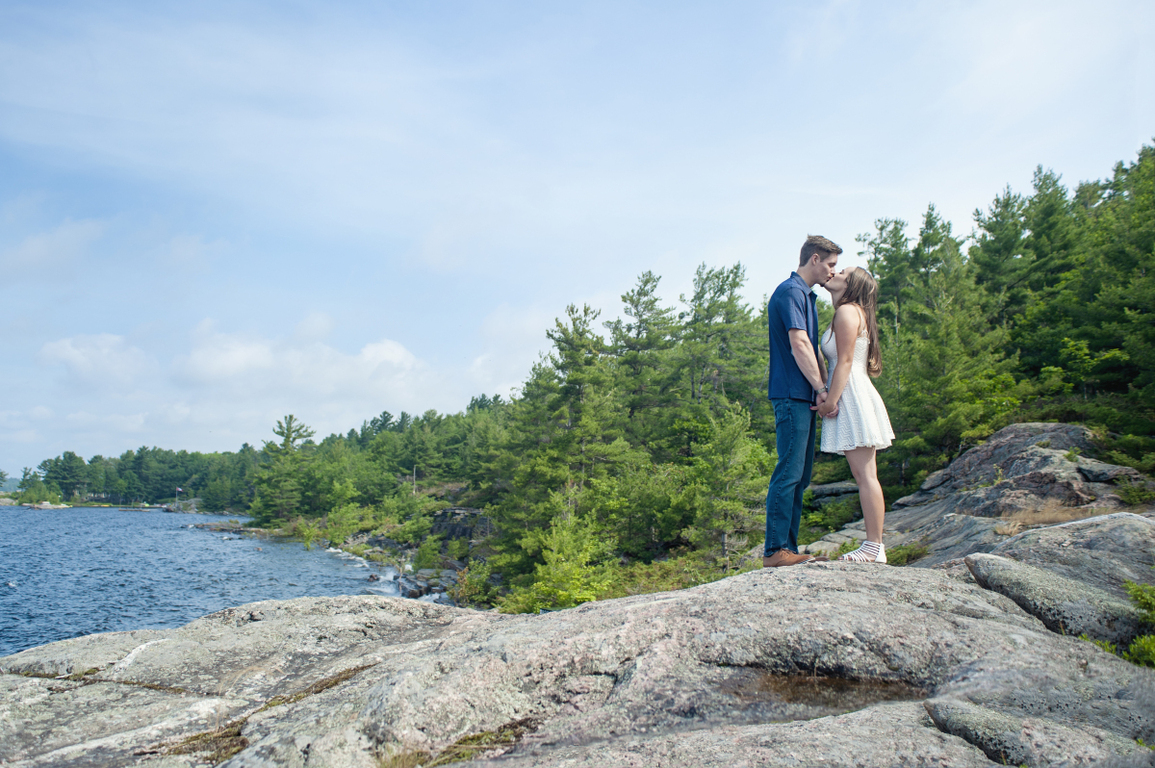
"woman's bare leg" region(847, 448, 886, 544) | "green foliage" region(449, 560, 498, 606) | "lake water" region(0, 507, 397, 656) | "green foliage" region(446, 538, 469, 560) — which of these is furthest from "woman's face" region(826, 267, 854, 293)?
"green foliage" region(446, 538, 469, 560)

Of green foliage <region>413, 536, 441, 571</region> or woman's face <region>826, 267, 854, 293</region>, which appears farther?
green foliage <region>413, 536, 441, 571</region>

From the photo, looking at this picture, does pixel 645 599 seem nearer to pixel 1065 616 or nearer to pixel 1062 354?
pixel 1065 616

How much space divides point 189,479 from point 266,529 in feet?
270

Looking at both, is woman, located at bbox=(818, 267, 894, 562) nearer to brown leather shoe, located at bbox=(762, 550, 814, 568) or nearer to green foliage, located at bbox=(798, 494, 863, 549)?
brown leather shoe, located at bbox=(762, 550, 814, 568)

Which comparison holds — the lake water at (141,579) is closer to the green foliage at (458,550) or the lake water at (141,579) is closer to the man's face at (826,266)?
the green foliage at (458,550)

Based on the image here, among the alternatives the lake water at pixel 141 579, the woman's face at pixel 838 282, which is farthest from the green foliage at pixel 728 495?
the woman's face at pixel 838 282

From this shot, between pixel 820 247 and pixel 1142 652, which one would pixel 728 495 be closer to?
pixel 820 247

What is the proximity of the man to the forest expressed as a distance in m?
7.20

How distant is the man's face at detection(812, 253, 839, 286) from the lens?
4.60 metres

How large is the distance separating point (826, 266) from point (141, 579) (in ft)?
134

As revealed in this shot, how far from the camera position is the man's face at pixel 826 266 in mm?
4602

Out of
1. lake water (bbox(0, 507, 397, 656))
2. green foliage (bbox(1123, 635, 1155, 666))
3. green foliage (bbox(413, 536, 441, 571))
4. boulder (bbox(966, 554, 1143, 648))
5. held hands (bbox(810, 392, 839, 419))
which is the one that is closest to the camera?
green foliage (bbox(1123, 635, 1155, 666))

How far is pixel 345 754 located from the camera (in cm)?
247

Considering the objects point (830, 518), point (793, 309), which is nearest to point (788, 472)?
point (793, 309)
